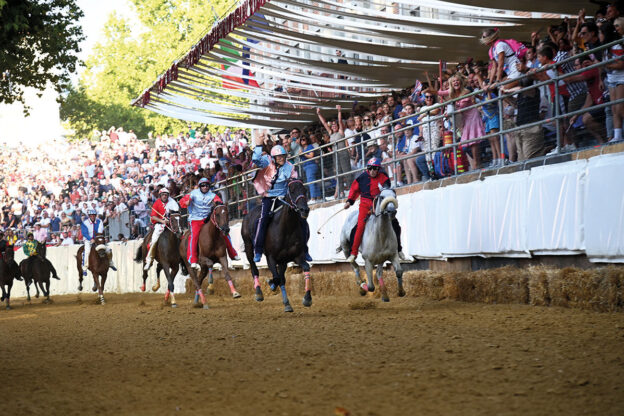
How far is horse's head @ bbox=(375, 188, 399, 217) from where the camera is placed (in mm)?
14516

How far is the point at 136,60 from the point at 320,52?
5000 centimetres

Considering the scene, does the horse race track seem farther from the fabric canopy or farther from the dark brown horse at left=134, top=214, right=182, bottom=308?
the fabric canopy

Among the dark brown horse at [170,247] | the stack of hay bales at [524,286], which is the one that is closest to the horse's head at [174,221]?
the dark brown horse at [170,247]

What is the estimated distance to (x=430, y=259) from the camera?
672 inches

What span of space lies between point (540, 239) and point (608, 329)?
3.63 metres

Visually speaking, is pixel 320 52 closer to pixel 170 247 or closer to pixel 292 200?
pixel 170 247

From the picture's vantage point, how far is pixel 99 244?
25141 mm

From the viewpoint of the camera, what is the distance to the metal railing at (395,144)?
1250 cm

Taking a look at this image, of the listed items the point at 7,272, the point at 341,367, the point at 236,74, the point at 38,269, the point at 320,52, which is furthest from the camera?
the point at 38,269

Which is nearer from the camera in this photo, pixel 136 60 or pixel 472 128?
pixel 472 128

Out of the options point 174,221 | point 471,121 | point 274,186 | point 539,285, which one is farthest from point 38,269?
point 539,285

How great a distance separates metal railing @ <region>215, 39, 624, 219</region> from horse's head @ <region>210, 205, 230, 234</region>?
7.46 ft

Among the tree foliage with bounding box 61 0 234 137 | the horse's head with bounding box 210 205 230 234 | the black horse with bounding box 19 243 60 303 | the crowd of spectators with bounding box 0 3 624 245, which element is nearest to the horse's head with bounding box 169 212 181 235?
the horse's head with bounding box 210 205 230 234

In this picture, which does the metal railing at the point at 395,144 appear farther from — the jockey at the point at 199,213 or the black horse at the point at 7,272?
the black horse at the point at 7,272
